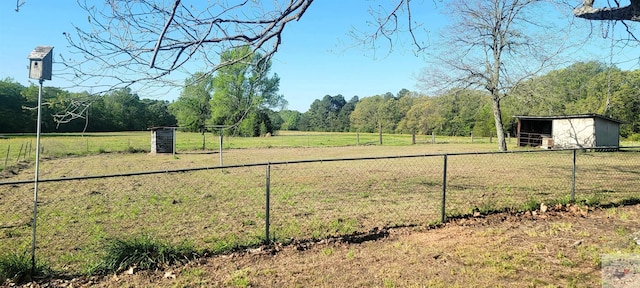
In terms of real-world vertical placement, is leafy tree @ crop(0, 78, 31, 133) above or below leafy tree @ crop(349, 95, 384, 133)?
below

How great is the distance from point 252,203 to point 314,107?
105352mm

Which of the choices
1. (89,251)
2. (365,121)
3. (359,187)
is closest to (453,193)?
(359,187)

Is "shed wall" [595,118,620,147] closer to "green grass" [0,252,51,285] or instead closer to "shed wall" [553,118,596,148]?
"shed wall" [553,118,596,148]

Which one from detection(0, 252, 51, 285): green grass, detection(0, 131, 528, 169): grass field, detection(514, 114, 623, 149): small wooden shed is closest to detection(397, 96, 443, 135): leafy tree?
detection(0, 131, 528, 169): grass field

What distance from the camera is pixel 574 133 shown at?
82.5 feet

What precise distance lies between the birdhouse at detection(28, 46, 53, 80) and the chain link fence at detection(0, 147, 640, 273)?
3.41ft

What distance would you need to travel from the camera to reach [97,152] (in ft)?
69.8

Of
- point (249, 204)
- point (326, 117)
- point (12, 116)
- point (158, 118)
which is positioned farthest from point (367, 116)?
point (249, 204)

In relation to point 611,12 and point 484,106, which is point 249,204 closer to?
point 611,12

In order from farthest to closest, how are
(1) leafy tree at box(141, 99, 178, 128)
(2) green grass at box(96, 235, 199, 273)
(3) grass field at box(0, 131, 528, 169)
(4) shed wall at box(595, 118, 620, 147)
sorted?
(1) leafy tree at box(141, 99, 178, 128) → (4) shed wall at box(595, 118, 620, 147) → (3) grass field at box(0, 131, 528, 169) → (2) green grass at box(96, 235, 199, 273)

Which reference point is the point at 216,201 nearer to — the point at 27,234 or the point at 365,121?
the point at 27,234

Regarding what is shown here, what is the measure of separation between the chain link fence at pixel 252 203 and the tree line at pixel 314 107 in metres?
1.05

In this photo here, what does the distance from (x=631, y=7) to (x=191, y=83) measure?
4.49 metres

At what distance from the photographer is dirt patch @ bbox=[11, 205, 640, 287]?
12.0ft
